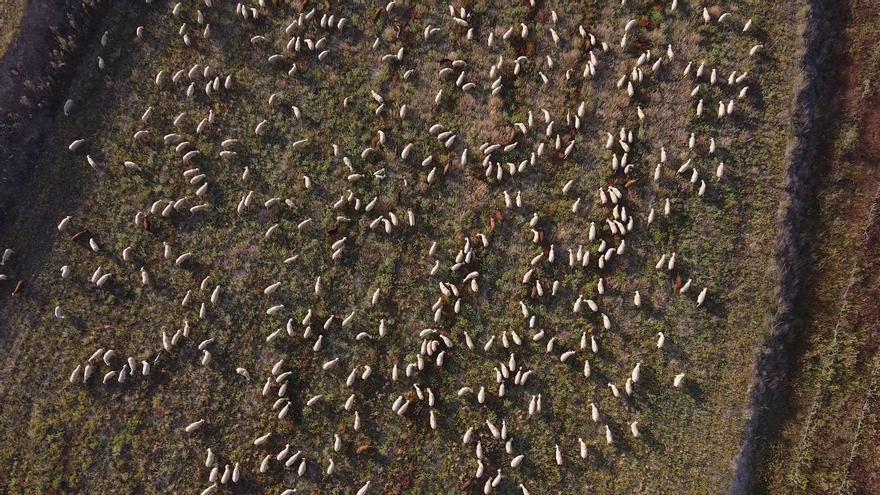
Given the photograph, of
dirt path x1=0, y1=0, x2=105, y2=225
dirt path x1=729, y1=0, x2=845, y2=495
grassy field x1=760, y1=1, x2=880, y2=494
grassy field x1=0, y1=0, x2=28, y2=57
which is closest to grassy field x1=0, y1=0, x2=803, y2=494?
dirt path x1=729, y1=0, x2=845, y2=495

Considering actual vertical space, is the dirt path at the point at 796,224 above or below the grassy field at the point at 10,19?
below

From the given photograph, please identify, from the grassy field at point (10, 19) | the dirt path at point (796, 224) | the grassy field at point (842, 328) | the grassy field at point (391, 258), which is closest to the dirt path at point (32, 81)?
the grassy field at point (10, 19)

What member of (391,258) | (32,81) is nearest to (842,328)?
(391,258)

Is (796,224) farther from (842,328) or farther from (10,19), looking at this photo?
(10,19)

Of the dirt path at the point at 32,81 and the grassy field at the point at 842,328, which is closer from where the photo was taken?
the grassy field at the point at 842,328

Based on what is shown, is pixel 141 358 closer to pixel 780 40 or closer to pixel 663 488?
pixel 663 488

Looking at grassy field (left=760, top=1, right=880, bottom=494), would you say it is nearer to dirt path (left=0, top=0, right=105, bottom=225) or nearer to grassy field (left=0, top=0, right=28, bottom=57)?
dirt path (left=0, top=0, right=105, bottom=225)

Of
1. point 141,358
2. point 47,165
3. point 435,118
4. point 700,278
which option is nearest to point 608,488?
point 700,278

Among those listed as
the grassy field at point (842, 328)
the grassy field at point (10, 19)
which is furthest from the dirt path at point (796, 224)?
the grassy field at point (10, 19)

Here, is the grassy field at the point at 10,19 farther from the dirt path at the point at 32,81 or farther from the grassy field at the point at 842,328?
the grassy field at the point at 842,328
